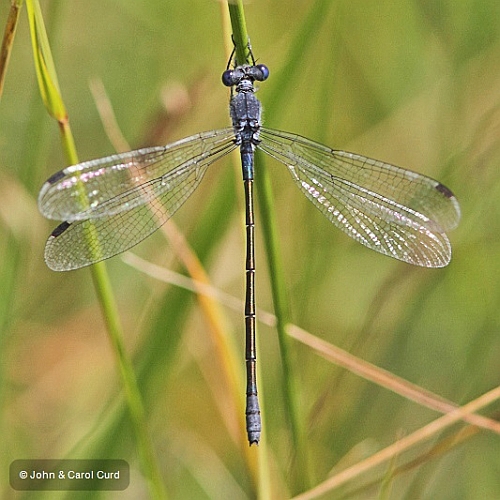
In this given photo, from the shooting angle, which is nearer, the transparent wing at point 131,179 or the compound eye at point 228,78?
the transparent wing at point 131,179

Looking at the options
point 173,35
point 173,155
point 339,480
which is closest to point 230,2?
point 173,155

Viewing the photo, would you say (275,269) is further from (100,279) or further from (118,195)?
(118,195)

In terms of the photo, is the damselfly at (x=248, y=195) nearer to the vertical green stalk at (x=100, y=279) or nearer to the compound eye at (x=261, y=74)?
the compound eye at (x=261, y=74)

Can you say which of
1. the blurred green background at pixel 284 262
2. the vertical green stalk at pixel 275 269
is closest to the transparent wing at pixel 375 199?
the blurred green background at pixel 284 262

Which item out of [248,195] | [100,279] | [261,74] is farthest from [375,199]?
[100,279]

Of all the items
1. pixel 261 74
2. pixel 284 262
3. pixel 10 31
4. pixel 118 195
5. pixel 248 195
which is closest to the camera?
pixel 10 31

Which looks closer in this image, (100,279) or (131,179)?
(100,279)
